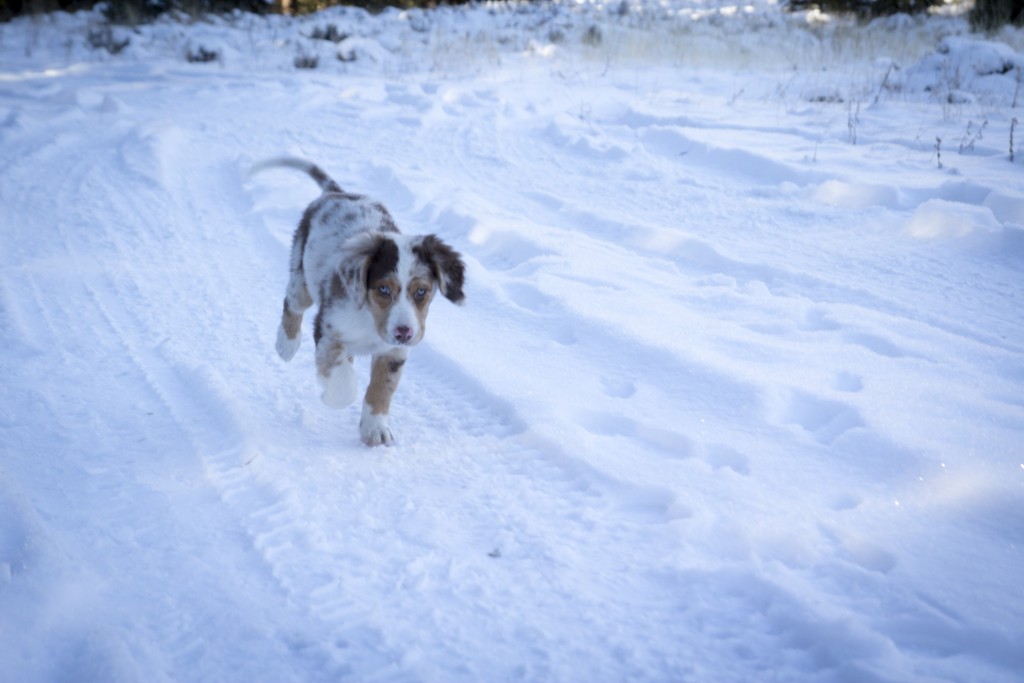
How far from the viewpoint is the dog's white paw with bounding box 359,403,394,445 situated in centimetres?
338

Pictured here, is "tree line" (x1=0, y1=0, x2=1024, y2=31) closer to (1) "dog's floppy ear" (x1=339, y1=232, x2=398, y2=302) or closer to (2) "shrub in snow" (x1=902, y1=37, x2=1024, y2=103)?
(2) "shrub in snow" (x1=902, y1=37, x2=1024, y2=103)

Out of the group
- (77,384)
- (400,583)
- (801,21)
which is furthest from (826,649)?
(801,21)

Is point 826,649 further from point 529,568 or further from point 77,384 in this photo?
point 77,384

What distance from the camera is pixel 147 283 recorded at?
472cm

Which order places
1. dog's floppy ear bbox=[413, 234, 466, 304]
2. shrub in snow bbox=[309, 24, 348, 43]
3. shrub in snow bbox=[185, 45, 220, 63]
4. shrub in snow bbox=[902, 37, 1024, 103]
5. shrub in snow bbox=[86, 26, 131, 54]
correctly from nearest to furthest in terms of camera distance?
dog's floppy ear bbox=[413, 234, 466, 304] < shrub in snow bbox=[902, 37, 1024, 103] < shrub in snow bbox=[185, 45, 220, 63] < shrub in snow bbox=[86, 26, 131, 54] < shrub in snow bbox=[309, 24, 348, 43]

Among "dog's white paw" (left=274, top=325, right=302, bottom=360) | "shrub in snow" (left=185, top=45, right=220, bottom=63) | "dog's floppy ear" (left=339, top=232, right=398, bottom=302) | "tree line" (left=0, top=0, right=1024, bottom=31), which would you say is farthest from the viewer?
"tree line" (left=0, top=0, right=1024, bottom=31)

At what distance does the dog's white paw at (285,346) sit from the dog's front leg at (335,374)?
549 mm

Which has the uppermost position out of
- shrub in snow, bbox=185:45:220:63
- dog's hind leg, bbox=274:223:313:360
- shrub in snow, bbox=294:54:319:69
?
shrub in snow, bbox=185:45:220:63

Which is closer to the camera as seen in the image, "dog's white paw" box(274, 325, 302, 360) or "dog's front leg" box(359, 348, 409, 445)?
"dog's front leg" box(359, 348, 409, 445)

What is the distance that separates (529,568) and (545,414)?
3.22ft

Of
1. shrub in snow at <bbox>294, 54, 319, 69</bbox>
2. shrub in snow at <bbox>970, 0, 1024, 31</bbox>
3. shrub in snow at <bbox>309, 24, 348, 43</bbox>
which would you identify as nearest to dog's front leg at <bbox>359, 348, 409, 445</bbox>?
shrub in snow at <bbox>294, 54, 319, 69</bbox>

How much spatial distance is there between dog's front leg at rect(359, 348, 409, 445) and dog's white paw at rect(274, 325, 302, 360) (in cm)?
75

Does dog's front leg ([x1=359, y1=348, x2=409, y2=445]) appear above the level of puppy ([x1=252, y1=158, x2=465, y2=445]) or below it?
below

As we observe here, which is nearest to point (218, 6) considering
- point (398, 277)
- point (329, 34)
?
point (329, 34)
